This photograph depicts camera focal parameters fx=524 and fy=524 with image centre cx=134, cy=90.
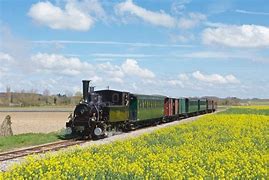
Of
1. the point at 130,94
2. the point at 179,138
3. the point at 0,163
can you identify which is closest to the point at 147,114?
the point at 130,94

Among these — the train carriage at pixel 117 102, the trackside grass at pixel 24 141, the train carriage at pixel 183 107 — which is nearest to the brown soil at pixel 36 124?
the train carriage at pixel 117 102

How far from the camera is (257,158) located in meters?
12.5

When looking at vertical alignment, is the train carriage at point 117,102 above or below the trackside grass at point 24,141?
above

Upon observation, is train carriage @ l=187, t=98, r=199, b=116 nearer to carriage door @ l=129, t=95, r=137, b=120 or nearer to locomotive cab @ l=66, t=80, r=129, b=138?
carriage door @ l=129, t=95, r=137, b=120

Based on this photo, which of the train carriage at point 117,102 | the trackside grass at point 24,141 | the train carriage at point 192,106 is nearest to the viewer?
the trackside grass at point 24,141

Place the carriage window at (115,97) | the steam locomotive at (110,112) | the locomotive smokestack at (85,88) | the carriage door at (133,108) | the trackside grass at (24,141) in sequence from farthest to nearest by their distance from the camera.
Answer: the carriage door at (133,108)
the carriage window at (115,97)
the locomotive smokestack at (85,88)
the steam locomotive at (110,112)
the trackside grass at (24,141)

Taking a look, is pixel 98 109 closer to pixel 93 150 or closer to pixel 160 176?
pixel 93 150

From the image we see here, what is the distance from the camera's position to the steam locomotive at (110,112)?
105 feet

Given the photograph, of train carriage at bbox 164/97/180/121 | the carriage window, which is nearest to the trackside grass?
the carriage window

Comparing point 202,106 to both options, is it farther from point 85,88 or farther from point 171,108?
point 85,88

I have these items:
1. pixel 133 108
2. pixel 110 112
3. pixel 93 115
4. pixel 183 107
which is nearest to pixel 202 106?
pixel 183 107

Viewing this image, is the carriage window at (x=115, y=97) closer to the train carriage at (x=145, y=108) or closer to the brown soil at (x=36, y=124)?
the train carriage at (x=145, y=108)

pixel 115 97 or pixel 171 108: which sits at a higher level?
pixel 115 97

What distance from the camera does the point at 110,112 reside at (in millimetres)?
33281
